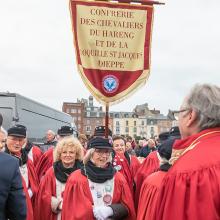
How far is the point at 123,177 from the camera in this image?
5.76 meters

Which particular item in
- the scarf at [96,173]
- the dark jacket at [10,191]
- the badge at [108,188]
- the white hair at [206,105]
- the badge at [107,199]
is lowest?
the badge at [107,199]

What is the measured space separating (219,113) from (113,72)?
4126mm

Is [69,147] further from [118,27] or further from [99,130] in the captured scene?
[99,130]

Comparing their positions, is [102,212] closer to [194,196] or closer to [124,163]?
[124,163]

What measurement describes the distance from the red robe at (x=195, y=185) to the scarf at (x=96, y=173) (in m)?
2.99

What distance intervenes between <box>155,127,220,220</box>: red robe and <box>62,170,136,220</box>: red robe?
117 inches

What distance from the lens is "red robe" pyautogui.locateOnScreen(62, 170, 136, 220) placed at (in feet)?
17.4

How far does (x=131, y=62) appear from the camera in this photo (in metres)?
6.57

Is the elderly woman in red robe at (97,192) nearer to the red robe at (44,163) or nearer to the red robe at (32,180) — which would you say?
the red robe at (32,180)

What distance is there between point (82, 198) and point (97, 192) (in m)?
0.20

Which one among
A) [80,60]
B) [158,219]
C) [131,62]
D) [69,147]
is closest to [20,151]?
[69,147]

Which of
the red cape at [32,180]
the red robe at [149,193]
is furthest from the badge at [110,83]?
the red robe at [149,193]

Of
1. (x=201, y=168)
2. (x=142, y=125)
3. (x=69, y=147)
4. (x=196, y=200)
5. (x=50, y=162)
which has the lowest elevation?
(x=142, y=125)

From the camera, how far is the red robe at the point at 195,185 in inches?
87.7
